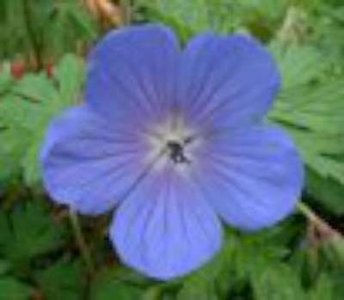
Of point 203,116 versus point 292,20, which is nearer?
point 203,116

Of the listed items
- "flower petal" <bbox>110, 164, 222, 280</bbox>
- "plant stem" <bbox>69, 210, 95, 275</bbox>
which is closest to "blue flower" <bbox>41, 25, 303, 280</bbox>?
"flower petal" <bbox>110, 164, 222, 280</bbox>

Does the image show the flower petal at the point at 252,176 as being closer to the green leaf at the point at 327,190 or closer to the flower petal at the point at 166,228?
the flower petal at the point at 166,228

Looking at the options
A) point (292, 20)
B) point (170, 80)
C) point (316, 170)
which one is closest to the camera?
point (170, 80)

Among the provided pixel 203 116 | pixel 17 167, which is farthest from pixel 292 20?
pixel 17 167

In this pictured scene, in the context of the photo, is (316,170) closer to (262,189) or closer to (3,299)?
(262,189)

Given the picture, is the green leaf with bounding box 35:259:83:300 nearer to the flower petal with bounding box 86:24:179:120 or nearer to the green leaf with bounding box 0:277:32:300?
the green leaf with bounding box 0:277:32:300

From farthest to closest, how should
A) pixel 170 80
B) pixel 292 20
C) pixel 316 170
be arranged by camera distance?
pixel 292 20
pixel 316 170
pixel 170 80

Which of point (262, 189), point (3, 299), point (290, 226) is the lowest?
point (3, 299)
